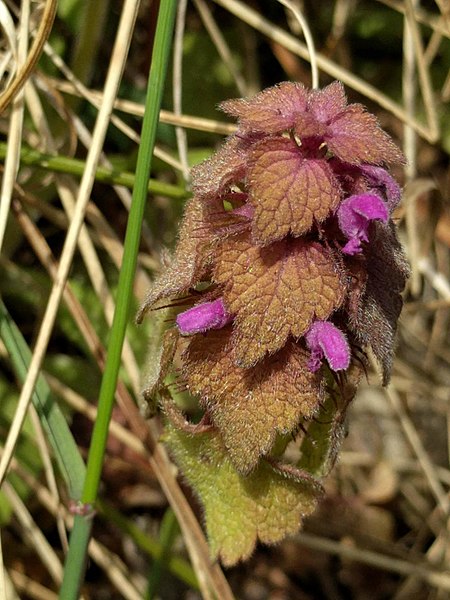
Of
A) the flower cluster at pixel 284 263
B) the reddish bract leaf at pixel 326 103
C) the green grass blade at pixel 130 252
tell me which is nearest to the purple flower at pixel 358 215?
the flower cluster at pixel 284 263

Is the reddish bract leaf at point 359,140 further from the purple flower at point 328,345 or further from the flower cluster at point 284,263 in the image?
the purple flower at point 328,345

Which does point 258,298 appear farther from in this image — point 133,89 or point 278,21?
point 278,21

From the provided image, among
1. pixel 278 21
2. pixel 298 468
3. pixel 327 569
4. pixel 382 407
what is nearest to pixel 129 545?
pixel 327 569

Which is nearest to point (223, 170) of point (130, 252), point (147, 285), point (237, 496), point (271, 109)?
point (271, 109)

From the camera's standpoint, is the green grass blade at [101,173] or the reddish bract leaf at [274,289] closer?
the reddish bract leaf at [274,289]

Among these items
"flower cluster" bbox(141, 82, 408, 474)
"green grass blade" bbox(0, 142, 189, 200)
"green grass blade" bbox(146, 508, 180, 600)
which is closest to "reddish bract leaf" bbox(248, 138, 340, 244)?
"flower cluster" bbox(141, 82, 408, 474)

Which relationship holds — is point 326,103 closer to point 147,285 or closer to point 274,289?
point 274,289

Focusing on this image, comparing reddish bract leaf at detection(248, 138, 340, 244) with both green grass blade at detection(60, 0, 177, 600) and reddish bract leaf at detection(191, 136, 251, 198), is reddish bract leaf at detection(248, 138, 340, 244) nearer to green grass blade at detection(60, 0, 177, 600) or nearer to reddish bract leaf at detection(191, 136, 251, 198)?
reddish bract leaf at detection(191, 136, 251, 198)
